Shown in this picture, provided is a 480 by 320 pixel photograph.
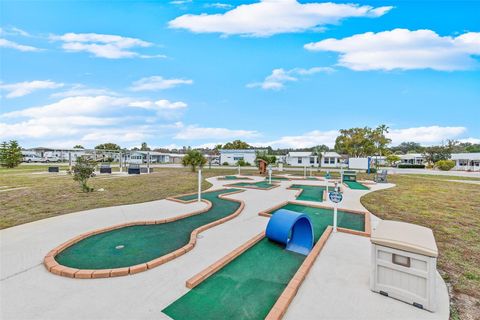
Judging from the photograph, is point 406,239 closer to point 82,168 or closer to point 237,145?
point 82,168

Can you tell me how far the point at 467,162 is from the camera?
38.8 meters

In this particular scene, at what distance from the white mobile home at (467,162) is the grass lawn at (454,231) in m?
38.2

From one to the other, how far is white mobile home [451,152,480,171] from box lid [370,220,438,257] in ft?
158

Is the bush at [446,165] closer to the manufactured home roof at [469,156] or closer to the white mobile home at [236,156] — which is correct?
the manufactured home roof at [469,156]

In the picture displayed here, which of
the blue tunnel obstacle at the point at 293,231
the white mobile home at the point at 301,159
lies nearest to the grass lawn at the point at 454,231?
the blue tunnel obstacle at the point at 293,231

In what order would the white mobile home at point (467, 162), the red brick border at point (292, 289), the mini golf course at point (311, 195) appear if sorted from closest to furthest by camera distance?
the red brick border at point (292, 289), the mini golf course at point (311, 195), the white mobile home at point (467, 162)

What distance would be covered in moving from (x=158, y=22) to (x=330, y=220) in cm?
1251

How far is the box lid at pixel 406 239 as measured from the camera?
2.51 meters

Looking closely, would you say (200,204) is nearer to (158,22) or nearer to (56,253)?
(56,253)

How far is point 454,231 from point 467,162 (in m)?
48.1

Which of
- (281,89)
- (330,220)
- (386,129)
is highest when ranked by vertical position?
(281,89)

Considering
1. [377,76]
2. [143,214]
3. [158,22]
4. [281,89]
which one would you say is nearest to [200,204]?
[143,214]

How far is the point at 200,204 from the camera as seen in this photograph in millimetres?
8211

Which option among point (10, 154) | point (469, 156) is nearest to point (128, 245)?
point (10, 154)
